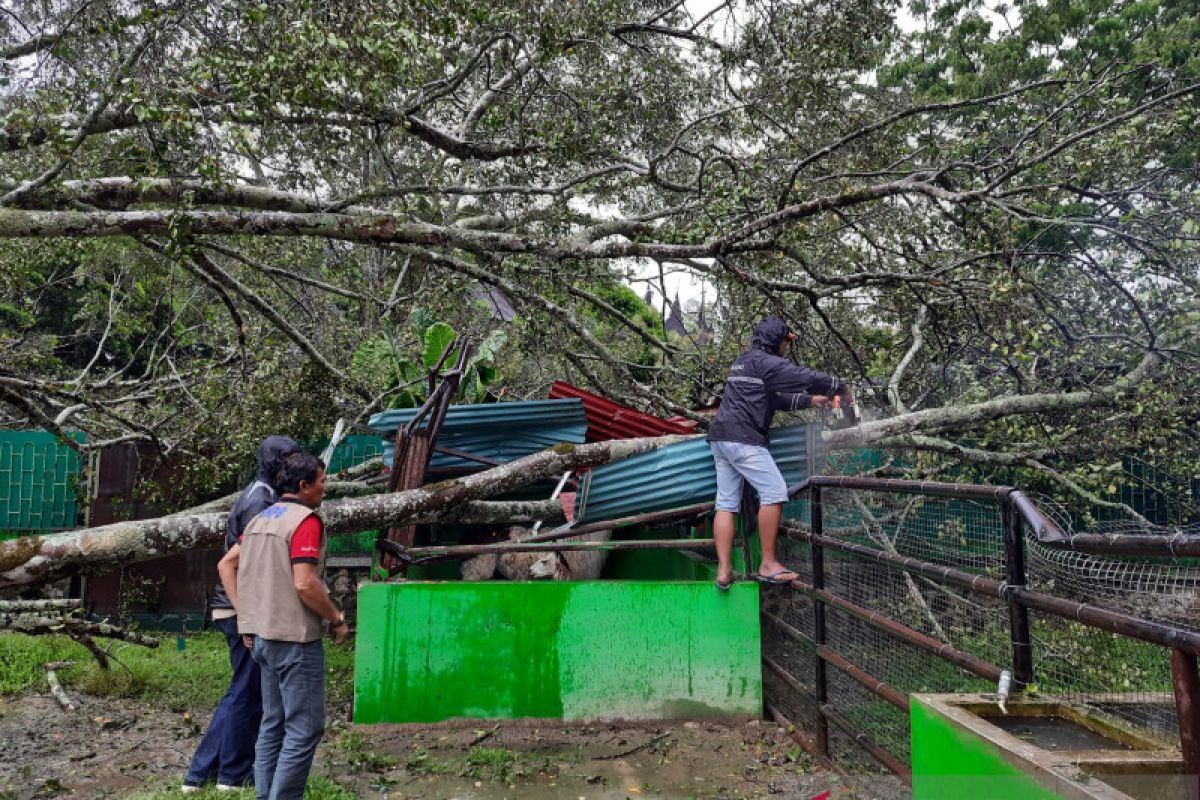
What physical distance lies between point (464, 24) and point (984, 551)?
5.02 m

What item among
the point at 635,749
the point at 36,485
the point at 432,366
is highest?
the point at 432,366

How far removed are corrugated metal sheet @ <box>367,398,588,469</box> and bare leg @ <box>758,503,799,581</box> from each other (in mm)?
2010

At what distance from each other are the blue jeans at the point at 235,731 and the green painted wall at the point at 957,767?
305 cm

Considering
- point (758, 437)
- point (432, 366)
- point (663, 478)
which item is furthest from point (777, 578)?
point (432, 366)

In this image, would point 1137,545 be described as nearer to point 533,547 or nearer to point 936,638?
point 936,638

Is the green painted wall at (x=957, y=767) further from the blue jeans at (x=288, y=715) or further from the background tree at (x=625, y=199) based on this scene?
the background tree at (x=625, y=199)

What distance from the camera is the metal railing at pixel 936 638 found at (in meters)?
1.93

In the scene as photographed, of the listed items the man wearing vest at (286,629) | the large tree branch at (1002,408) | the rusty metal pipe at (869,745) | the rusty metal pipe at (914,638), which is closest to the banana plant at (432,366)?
the large tree branch at (1002,408)

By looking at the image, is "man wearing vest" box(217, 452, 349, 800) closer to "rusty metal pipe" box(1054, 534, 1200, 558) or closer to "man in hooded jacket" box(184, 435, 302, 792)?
"man in hooded jacket" box(184, 435, 302, 792)

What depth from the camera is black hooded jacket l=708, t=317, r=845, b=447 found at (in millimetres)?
5141

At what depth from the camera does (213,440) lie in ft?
26.7

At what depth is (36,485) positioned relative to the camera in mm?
9055

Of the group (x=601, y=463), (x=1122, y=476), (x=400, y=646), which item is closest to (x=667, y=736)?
(x=400, y=646)

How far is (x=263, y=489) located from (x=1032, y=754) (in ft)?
10.9
